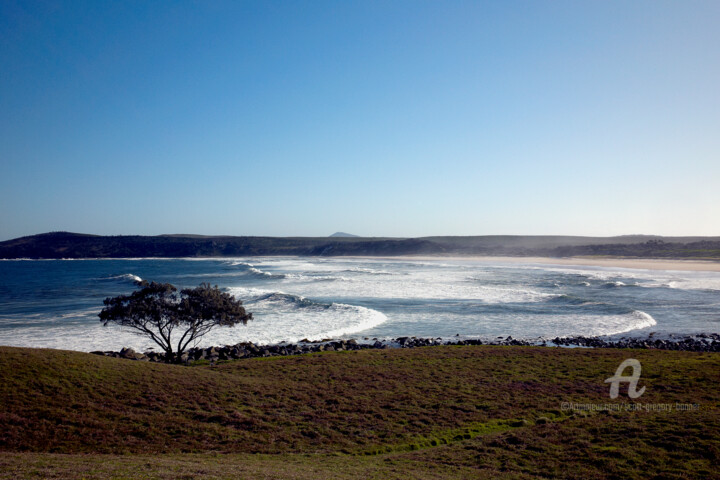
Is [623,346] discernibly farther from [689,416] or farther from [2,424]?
[2,424]

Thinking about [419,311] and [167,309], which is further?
[419,311]

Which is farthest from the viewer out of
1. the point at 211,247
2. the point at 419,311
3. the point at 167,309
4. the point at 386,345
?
the point at 211,247

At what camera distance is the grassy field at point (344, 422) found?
9125 millimetres

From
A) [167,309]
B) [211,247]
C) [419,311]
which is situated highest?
[211,247]

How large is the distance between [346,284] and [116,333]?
35.1 m

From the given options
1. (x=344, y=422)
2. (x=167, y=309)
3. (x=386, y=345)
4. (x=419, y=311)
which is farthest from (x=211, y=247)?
(x=344, y=422)

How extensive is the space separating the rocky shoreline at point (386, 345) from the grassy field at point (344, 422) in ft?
16.8

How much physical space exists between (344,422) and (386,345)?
518 inches

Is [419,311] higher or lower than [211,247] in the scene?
lower

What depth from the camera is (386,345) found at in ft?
84.6

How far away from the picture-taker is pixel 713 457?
888 cm

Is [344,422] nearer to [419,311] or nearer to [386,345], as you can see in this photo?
[386,345]

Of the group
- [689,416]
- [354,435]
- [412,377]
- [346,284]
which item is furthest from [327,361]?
[346,284]

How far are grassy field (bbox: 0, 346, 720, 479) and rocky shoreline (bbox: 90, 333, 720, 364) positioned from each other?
16.8 ft
